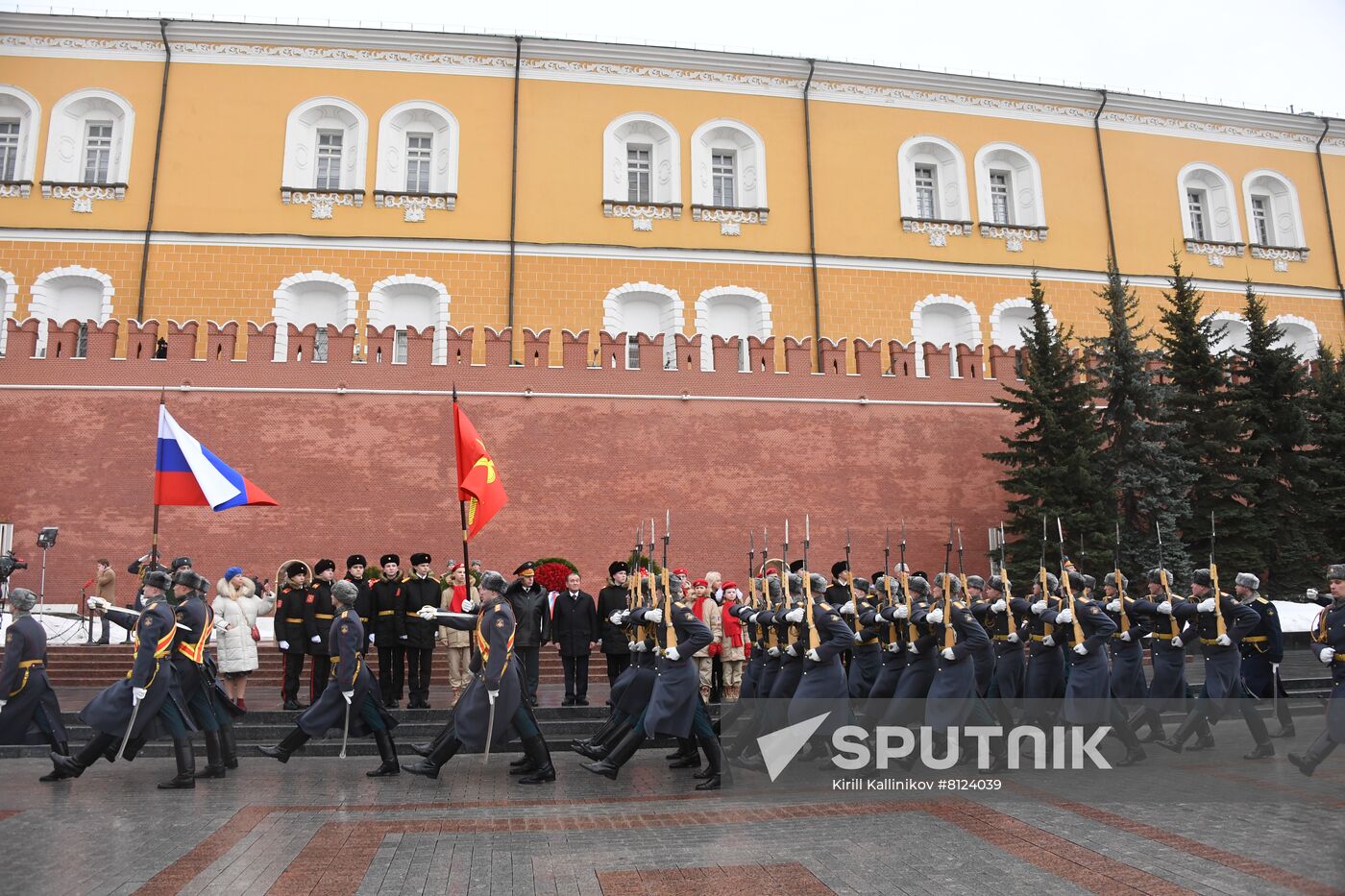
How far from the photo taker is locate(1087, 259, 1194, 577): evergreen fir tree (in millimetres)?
18266

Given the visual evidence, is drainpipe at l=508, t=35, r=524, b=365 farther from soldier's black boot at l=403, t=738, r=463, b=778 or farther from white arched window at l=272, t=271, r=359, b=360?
soldier's black boot at l=403, t=738, r=463, b=778

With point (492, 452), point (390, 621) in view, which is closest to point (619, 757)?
point (390, 621)

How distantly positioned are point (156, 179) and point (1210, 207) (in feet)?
89.2

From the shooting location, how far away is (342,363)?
1908 cm

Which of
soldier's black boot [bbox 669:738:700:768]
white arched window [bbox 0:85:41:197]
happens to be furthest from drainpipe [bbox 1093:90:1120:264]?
white arched window [bbox 0:85:41:197]

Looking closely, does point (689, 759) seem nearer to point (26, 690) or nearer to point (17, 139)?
point (26, 690)

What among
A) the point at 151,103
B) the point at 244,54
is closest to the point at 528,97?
the point at 244,54

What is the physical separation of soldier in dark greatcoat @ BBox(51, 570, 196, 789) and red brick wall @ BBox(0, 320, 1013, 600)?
10.0 metres

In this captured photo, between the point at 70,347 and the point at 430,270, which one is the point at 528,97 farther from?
the point at 70,347

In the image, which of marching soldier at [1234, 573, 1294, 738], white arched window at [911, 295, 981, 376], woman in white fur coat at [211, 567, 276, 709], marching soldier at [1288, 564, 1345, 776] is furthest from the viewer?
white arched window at [911, 295, 981, 376]

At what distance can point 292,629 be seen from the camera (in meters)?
11.3

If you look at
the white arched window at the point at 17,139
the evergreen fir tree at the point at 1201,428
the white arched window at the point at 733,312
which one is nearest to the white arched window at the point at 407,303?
the white arched window at the point at 733,312

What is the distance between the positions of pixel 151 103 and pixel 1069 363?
2097cm

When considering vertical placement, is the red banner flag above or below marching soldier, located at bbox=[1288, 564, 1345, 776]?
above
